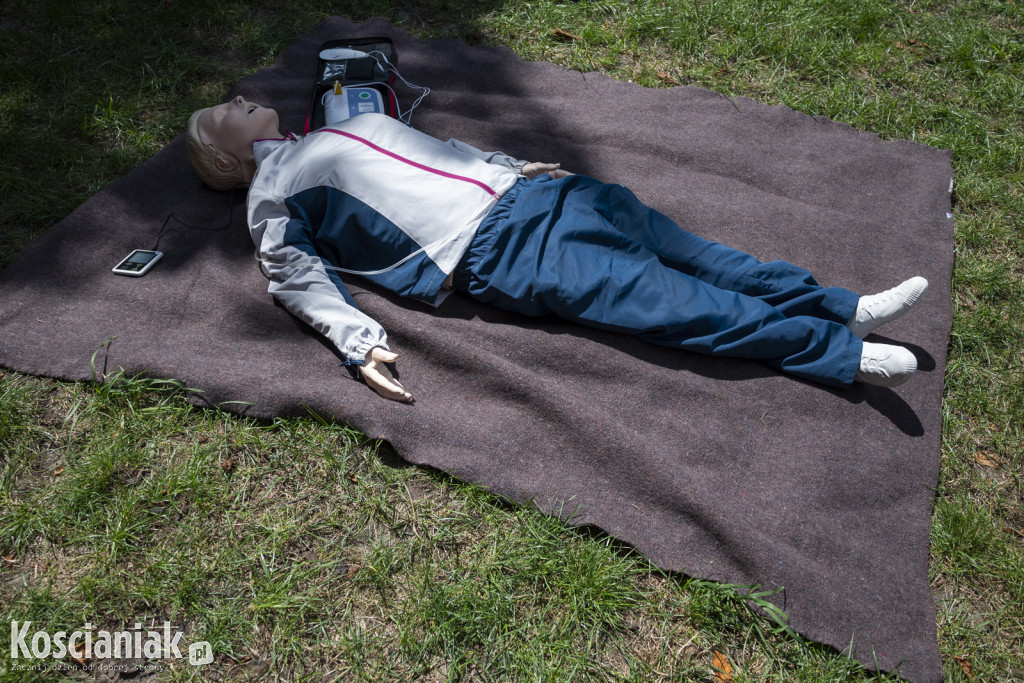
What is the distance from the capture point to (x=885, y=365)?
8.61ft

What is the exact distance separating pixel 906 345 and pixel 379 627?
2.48 metres

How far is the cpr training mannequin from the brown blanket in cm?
16

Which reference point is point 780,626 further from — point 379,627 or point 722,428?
point 379,627

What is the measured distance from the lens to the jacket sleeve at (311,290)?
110 inches

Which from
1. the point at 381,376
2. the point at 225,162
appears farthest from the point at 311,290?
the point at 225,162

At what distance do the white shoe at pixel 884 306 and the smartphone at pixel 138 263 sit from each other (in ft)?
10.5

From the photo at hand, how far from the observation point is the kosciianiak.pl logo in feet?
7.13

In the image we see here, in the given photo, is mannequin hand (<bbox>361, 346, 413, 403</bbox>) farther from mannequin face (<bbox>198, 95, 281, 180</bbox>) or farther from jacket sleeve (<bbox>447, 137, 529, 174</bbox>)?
mannequin face (<bbox>198, 95, 281, 180</bbox>)

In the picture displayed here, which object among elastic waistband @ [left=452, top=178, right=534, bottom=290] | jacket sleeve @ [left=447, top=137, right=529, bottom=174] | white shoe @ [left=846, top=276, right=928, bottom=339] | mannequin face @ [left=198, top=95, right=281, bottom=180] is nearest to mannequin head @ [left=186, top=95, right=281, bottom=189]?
mannequin face @ [left=198, top=95, right=281, bottom=180]

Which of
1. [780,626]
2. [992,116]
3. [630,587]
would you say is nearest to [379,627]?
[630,587]

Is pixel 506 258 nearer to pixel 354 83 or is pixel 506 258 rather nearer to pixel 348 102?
pixel 348 102

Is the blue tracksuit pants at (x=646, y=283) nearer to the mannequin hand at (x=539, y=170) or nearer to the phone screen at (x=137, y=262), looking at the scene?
the mannequin hand at (x=539, y=170)

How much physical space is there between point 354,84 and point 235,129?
916 millimetres

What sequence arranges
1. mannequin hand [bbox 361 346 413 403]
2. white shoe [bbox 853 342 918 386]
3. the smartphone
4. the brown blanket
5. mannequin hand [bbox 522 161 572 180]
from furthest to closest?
mannequin hand [bbox 522 161 572 180] < the smartphone < mannequin hand [bbox 361 346 413 403] < white shoe [bbox 853 342 918 386] < the brown blanket
